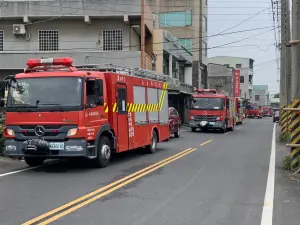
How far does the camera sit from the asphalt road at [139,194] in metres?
6.78

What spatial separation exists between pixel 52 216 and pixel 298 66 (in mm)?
8510

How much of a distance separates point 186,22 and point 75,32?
24869mm

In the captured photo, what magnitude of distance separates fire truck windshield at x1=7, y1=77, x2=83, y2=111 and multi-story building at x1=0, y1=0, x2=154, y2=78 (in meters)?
17.4

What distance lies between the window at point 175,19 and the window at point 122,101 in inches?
1622

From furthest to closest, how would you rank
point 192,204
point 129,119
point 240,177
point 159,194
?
point 129,119 < point 240,177 < point 159,194 < point 192,204

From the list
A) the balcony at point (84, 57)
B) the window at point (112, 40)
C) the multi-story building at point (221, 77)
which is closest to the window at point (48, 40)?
the balcony at point (84, 57)

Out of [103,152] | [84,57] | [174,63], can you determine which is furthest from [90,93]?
[174,63]

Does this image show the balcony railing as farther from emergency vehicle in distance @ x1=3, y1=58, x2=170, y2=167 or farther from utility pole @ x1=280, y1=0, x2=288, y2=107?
emergency vehicle in distance @ x1=3, y1=58, x2=170, y2=167

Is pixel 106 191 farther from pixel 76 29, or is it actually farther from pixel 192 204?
pixel 76 29

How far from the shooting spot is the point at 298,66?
40.9ft

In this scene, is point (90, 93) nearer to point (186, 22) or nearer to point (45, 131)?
point (45, 131)

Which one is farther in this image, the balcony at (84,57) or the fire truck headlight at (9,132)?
the balcony at (84,57)

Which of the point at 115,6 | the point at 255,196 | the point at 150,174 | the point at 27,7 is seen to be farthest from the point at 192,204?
the point at 27,7

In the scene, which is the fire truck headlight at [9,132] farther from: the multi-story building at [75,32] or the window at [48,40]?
the window at [48,40]
